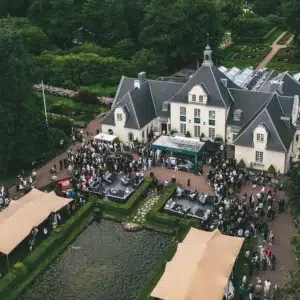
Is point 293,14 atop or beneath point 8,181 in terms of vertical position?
atop

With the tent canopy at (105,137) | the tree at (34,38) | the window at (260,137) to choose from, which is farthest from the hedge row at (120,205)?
the tree at (34,38)

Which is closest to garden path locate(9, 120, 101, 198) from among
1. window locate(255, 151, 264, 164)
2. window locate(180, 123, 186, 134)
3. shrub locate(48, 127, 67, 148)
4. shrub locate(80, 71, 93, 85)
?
shrub locate(48, 127, 67, 148)

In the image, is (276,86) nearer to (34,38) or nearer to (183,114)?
(183,114)

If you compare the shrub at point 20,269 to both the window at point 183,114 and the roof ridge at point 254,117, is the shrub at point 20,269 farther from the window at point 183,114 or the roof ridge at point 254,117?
the window at point 183,114

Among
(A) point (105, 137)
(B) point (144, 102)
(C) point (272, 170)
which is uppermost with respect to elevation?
(B) point (144, 102)

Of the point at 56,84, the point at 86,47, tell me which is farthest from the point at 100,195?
the point at 86,47

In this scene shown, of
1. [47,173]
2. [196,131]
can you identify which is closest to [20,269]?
[47,173]

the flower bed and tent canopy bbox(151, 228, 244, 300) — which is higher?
tent canopy bbox(151, 228, 244, 300)

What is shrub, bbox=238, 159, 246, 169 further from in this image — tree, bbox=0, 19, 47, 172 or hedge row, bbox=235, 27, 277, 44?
hedge row, bbox=235, 27, 277, 44
